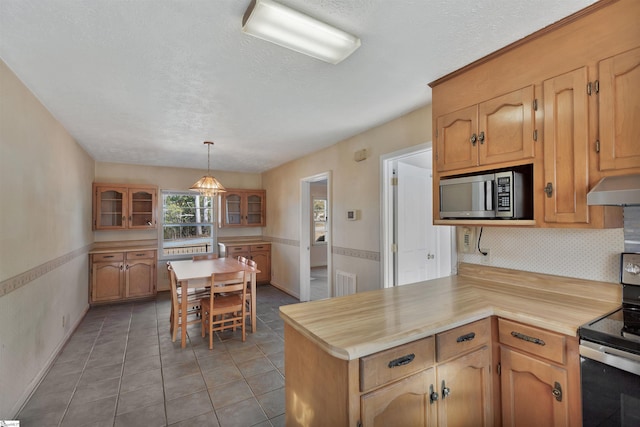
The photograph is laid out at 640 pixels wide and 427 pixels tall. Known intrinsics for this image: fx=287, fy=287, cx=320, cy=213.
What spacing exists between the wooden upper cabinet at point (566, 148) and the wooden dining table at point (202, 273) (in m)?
2.82

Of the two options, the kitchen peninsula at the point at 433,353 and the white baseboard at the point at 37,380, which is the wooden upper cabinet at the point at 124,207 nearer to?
the white baseboard at the point at 37,380

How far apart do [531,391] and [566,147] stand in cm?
131

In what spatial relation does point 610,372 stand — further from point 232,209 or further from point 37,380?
point 232,209

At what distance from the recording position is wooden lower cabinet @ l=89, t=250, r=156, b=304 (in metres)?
4.54

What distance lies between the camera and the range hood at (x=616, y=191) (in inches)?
49.6

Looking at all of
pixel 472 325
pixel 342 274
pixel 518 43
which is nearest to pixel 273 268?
pixel 342 274

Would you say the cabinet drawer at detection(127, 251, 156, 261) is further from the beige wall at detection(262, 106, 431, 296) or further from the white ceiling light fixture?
the white ceiling light fixture

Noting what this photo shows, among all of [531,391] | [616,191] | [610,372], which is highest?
[616,191]

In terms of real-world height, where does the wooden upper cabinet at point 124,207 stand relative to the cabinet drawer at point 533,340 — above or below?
above

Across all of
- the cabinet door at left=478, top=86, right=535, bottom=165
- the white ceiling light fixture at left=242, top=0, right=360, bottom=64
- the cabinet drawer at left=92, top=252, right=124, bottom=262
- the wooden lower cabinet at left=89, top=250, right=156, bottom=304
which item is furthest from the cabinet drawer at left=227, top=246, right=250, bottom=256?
the cabinet door at left=478, top=86, right=535, bottom=165

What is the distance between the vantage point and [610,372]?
1.22 m

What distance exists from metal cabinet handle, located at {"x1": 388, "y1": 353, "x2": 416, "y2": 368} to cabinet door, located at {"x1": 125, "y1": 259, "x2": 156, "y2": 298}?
493 cm

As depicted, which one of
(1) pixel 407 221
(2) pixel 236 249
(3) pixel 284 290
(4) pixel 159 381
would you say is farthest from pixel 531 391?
(2) pixel 236 249

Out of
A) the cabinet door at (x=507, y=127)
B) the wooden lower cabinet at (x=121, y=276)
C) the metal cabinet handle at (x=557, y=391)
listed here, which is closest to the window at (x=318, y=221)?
the wooden lower cabinet at (x=121, y=276)
